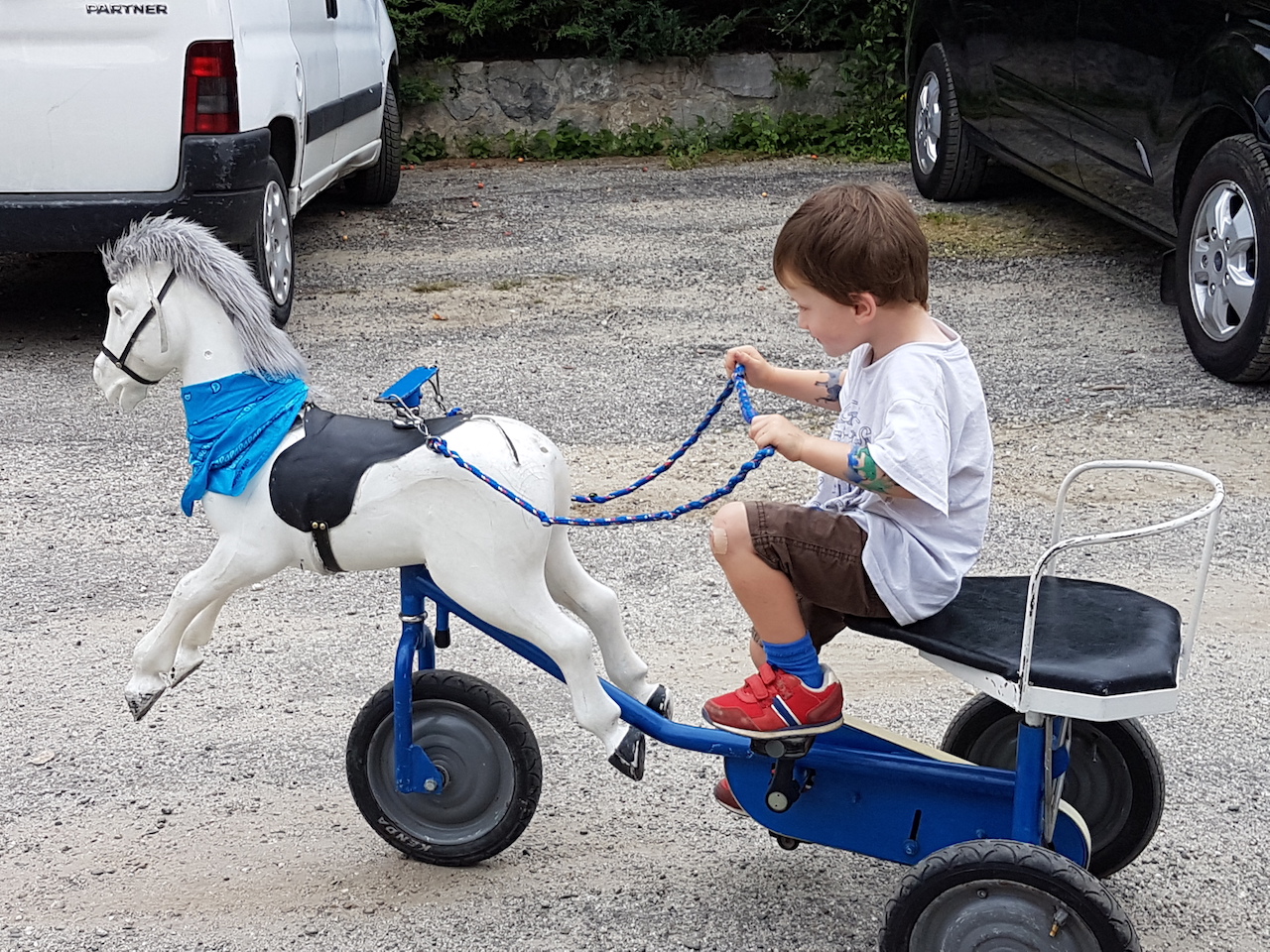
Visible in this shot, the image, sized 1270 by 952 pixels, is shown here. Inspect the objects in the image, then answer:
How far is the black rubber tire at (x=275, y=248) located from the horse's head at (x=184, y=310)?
3751mm

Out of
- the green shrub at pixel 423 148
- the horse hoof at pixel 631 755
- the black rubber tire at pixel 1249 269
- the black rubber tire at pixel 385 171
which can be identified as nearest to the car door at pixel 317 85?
the black rubber tire at pixel 385 171

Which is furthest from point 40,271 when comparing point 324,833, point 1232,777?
point 1232,777

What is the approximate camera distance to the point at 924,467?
7.84ft

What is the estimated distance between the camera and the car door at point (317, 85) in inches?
282

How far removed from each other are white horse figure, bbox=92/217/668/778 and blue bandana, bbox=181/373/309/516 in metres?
0.02

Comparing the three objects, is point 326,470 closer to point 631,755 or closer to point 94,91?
point 631,755

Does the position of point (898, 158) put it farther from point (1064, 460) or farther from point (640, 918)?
point (640, 918)

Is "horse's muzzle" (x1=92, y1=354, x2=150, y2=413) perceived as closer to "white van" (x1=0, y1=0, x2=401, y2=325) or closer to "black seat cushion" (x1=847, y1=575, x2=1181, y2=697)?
"black seat cushion" (x1=847, y1=575, x2=1181, y2=697)

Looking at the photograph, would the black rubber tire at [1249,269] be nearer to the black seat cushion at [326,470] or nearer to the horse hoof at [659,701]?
the horse hoof at [659,701]

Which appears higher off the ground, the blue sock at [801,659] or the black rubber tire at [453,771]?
the blue sock at [801,659]

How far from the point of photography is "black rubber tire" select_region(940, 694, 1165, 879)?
279 cm

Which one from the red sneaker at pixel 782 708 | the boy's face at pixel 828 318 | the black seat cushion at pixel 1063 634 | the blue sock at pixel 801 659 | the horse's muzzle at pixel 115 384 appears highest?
the boy's face at pixel 828 318

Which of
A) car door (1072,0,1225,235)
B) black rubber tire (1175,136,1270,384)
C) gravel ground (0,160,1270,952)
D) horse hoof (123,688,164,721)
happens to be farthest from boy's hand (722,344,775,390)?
car door (1072,0,1225,235)

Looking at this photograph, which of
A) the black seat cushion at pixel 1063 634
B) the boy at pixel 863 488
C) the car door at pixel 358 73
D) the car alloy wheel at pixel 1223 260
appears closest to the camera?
the black seat cushion at pixel 1063 634
